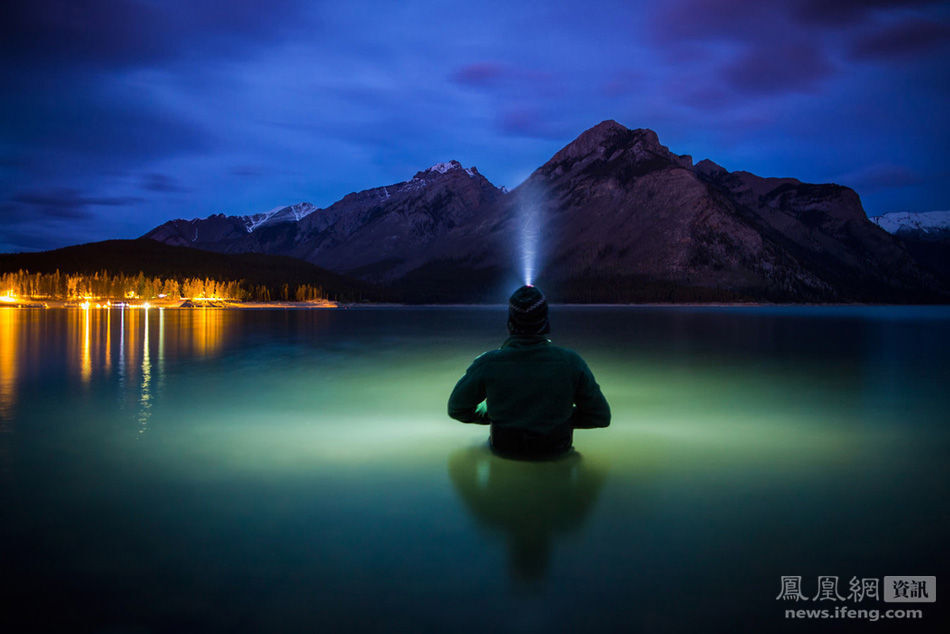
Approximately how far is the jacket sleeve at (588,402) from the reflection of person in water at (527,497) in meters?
0.82

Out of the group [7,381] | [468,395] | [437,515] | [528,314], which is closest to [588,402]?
[528,314]

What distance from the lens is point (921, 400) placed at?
56.7ft

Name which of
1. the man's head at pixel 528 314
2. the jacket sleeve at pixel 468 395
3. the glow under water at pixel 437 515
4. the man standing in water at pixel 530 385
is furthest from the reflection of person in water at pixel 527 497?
the man's head at pixel 528 314

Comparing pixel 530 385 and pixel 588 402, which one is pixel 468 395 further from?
pixel 588 402

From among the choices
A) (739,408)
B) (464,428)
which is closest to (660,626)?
(464,428)

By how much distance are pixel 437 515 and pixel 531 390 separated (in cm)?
211

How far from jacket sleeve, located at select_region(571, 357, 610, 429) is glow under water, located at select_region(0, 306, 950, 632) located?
832 millimetres

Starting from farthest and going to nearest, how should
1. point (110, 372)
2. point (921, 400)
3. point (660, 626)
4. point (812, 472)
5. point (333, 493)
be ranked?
point (110, 372), point (921, 400), point (812, 472), point (333, 493), point (660, 626)

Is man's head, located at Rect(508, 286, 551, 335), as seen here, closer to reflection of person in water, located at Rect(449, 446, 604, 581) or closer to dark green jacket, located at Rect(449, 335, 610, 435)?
dark green jacket, located at Rect(449, 335, 610, 435)

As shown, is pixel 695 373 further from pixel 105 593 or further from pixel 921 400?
pixel 105 593

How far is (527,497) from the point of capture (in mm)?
7645

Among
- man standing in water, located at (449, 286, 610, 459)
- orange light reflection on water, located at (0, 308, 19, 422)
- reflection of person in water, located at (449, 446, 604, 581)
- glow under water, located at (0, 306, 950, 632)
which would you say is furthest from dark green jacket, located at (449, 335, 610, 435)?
orange light reflection on water, located at (0, 308, 19, 422)

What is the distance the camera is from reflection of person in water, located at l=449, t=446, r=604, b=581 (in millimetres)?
6179

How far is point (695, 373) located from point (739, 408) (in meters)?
8.48
